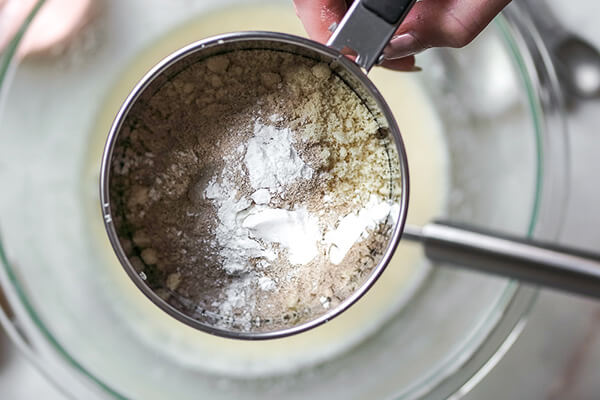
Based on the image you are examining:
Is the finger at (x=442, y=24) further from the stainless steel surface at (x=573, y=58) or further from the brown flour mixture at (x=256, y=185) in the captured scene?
the stainless steel surface at (x=573, y=58)

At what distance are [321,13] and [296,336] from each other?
19.5 inches

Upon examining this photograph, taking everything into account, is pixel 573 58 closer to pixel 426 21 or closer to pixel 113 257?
pixel 426 21

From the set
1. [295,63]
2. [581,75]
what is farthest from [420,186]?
[295,63]

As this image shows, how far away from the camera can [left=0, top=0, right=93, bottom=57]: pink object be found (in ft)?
2.43

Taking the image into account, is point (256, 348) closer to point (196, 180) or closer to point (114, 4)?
point (196, 180)

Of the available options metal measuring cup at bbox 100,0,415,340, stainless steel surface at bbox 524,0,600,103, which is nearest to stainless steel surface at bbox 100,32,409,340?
metal measuring cup at bbox 100,0,415,340

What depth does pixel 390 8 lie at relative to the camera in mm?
482

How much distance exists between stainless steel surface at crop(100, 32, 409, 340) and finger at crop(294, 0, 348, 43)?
0.10m

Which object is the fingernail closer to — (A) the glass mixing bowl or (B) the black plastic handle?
(B) the black plastic handle

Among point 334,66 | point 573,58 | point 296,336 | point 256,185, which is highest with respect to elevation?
point 573,58

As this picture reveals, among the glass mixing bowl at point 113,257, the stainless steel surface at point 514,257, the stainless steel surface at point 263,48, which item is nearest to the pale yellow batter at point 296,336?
the glass mixing bowl at point 113,257

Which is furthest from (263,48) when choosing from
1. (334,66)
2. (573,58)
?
(573,58)

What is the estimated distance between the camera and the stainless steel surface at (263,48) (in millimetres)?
502

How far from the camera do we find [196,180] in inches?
20.1
